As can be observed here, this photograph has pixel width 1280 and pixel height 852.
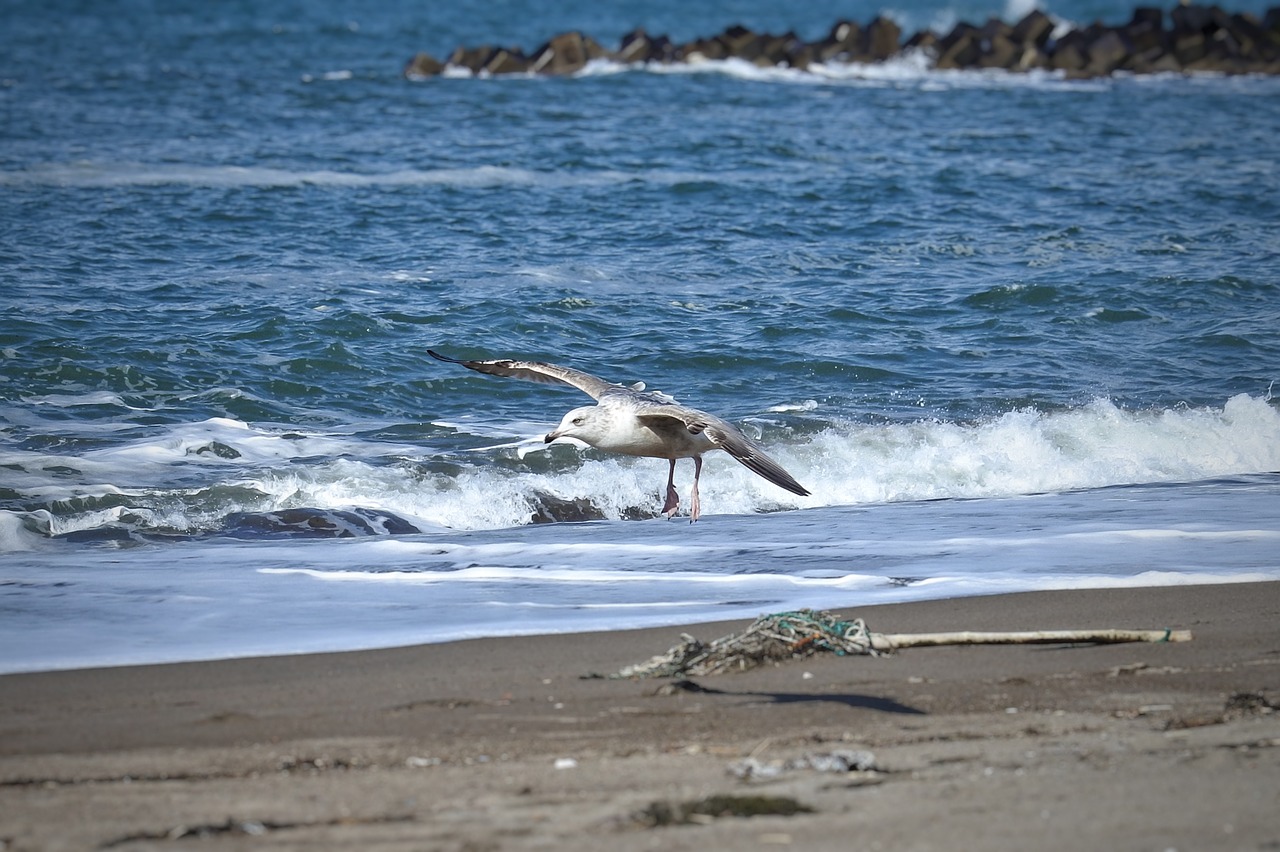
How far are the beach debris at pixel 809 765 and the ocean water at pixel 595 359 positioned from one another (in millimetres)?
2262

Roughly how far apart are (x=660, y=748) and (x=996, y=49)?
37.0 m

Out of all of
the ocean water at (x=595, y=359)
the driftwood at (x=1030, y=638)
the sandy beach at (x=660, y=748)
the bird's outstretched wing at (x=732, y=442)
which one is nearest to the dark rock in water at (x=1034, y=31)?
the ocean water at (x=595, y=359)

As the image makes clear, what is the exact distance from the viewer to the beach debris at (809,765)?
4754mm

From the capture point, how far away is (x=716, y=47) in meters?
39.1

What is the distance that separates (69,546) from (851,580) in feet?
15.2

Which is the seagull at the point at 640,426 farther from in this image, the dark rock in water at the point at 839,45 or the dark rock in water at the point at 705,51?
the dark rock in water at the point at 839,45

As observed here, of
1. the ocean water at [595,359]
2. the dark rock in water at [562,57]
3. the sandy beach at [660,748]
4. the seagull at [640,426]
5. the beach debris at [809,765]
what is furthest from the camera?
the dark rock in water at [562,57]

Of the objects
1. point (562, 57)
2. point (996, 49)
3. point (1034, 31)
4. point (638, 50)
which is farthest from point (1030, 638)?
point (1034, 31)

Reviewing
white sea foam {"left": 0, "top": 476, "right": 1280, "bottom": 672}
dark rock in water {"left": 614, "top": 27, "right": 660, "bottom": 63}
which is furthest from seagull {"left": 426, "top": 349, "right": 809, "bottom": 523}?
dark rock in water {"left": 614, "top": 27, "right": 660, "bottom": 63}

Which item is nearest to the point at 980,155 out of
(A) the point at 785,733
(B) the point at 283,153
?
(B) the point at 283,153

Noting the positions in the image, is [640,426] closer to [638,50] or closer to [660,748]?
[660,748]

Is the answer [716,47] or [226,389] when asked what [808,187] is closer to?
[226,389]

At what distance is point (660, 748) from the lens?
5082mm

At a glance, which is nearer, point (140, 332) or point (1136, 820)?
point (1136, 820)
